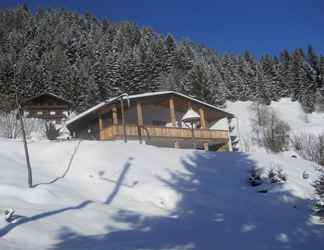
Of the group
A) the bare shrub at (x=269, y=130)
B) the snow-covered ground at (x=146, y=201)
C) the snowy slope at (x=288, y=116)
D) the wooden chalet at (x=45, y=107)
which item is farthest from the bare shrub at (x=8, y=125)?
the snowy slope at (x=288, y=116)

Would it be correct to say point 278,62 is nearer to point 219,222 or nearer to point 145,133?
point 145,133

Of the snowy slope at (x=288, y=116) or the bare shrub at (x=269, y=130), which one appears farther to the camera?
the snowy slope at (x=288, y=116)

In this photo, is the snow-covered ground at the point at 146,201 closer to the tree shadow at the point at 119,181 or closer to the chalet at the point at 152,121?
the tree shadow at the point at 119,181

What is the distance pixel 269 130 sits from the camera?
36.4 m

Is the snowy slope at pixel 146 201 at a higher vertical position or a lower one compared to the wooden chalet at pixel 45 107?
lower

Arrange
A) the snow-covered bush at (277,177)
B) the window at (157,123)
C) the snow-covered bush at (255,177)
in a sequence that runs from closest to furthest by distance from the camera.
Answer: the snow-covered bush at (255,177) → the snow-covered bush at (277,177) → the window at (157,123)

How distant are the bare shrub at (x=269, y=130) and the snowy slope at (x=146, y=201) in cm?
1160

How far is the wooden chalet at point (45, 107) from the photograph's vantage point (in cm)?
2628

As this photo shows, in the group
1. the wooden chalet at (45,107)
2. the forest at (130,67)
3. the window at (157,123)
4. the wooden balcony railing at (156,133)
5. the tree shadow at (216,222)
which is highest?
the forest at (130,67)

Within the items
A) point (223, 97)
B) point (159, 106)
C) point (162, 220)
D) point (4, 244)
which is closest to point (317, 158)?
point (159, 106)

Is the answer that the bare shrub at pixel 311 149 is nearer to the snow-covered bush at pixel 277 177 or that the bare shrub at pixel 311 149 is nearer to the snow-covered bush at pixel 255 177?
the snow-covered bush at pixel 255 177

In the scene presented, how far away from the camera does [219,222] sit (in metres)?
8.37

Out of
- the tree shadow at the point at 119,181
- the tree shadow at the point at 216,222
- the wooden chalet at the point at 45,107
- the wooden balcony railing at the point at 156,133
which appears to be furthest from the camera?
the wooden chalet at the point at 45,107

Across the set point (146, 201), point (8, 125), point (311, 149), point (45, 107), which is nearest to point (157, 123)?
point (45, 107)
